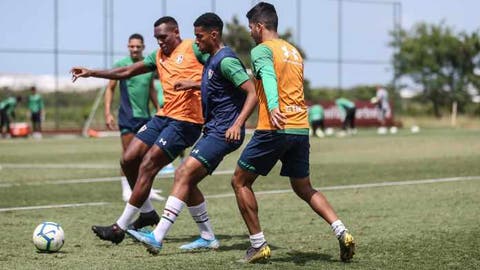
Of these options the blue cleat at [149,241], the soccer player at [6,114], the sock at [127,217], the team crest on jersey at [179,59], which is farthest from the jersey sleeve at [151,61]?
the soccer player at [6,114]

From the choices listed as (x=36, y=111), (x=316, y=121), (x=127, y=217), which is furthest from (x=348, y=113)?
(x=127, y=217)

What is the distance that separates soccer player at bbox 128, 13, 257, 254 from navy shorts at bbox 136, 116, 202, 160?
57 cm

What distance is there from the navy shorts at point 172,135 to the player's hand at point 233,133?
1066 millimetres

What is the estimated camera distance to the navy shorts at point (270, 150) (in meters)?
7.66

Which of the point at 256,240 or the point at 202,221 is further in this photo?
the point at 202,221

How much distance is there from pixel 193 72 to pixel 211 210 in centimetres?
319

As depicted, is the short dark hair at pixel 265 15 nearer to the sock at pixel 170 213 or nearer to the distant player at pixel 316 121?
the sock at pixel 170 213

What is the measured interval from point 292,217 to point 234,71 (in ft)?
11.2

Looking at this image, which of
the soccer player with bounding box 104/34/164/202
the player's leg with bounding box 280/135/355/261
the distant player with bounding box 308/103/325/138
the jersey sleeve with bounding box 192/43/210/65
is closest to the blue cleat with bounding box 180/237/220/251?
the player's leg with bounding box 280/135/355/261

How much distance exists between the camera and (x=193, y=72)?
9102 millimetres

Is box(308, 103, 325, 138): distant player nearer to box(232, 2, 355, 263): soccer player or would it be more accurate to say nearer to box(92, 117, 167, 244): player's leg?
box(92, 117, 167, 244): player's leg

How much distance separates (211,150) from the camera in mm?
8125

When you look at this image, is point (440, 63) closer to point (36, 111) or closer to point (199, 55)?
point (36, 111)

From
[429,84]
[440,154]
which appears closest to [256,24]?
[440,154]
